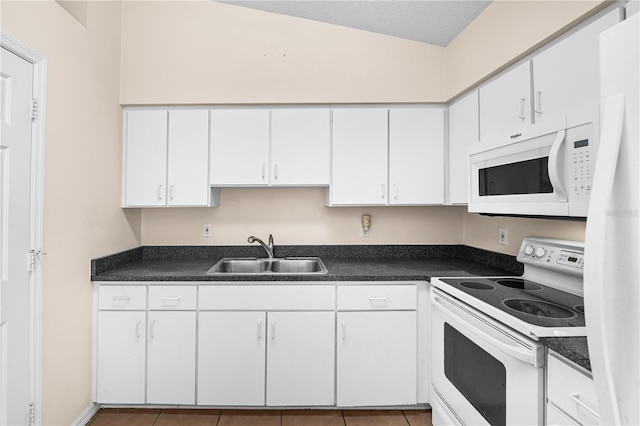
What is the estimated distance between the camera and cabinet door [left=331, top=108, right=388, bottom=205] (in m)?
2.47

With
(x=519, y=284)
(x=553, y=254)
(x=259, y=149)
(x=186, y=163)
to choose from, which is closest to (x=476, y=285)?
(x=519, y=284)

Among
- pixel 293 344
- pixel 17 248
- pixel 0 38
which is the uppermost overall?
pixel 0 38

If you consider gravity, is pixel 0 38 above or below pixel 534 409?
above

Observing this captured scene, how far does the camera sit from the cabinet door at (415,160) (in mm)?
2477

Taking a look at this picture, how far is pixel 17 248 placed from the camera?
1580 mm

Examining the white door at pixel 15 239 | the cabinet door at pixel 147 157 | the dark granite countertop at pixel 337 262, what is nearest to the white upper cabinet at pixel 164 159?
the cabinet door at pixel 147 157

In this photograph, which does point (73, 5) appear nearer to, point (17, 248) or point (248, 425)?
point (17, 248)

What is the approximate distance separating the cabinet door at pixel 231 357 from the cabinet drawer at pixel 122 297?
39 centimetres

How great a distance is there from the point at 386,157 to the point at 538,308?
1388 millimetres

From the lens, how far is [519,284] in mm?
1852

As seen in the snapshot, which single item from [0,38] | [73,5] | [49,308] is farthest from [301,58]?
[49,308]

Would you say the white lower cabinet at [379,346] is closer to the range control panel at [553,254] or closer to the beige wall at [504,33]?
the range control panel at [553,254]

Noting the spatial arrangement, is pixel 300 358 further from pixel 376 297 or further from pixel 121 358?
pixel 121 358

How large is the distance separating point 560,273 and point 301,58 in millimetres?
2092
